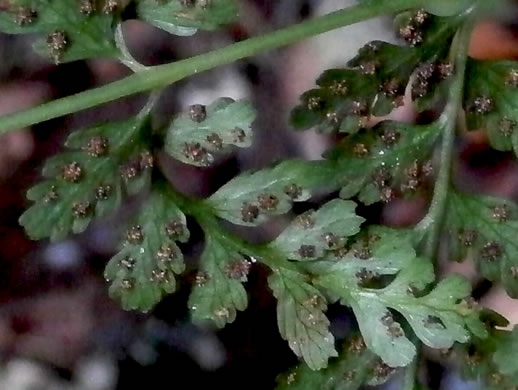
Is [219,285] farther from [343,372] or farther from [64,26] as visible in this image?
[64,26]

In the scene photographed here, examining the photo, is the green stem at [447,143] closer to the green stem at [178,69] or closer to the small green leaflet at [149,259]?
the green stem at [178,69]

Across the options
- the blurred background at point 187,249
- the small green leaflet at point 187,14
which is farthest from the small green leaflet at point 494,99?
the small green leaflet at point 187,14

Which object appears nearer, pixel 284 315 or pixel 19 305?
pixel 284 315

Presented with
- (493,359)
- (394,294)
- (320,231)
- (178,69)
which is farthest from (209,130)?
(493,359)

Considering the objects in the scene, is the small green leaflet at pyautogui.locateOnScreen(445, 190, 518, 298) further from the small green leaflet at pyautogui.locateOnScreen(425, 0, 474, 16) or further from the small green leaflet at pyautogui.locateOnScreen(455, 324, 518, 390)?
the small green leaflet at pyautogui.locateOnScreen(425, 0, 474, 16)

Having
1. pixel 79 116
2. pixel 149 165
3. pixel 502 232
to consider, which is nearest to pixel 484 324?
pixel 502 232

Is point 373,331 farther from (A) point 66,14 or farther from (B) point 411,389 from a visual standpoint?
(A) point 66,14
